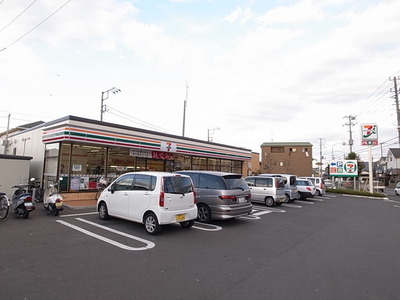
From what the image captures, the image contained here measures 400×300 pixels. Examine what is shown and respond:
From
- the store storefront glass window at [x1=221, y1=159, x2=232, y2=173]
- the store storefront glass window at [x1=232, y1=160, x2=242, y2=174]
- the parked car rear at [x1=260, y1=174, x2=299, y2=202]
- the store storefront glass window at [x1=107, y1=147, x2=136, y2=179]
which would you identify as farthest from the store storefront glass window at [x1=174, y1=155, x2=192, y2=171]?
the parked car rear at [x1=260, y1=174, x2=299, y2=202]

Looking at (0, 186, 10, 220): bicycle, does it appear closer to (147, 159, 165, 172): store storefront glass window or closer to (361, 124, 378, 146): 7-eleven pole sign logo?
(147, 159, 165, 172): store storefront glass window

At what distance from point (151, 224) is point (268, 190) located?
8.37m

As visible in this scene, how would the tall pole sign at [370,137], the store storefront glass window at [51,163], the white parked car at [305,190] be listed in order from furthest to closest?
the tall pole sign at [370,137] < the white parked car at [305,190] < the store storefront glass window at [51,163]

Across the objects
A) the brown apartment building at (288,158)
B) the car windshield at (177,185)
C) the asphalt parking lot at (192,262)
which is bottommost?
the asphalt parking lot at (192,262)

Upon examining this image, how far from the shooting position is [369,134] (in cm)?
2570

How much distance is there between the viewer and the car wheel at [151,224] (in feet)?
21.7

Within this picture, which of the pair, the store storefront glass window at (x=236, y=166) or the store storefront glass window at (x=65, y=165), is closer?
the store storefront glass window at (x=65, y=165)

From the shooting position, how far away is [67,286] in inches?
146

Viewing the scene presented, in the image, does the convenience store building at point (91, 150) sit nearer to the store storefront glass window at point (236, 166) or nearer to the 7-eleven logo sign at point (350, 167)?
the store storefront glass window at point (236, 166)

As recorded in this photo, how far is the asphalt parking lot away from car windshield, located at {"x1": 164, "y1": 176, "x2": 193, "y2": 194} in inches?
46.7

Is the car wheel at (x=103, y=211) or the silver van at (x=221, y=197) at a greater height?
the silver van at (x=221, y=197)

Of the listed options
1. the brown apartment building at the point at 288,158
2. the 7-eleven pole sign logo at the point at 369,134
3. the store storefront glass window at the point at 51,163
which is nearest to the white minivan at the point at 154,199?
the store storefront glass window at the point at 51,163

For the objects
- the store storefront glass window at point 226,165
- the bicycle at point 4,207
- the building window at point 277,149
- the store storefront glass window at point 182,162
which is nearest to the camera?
the bicycle at point 4,207

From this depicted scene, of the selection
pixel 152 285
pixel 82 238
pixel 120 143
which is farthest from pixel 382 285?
pixel 120 143
